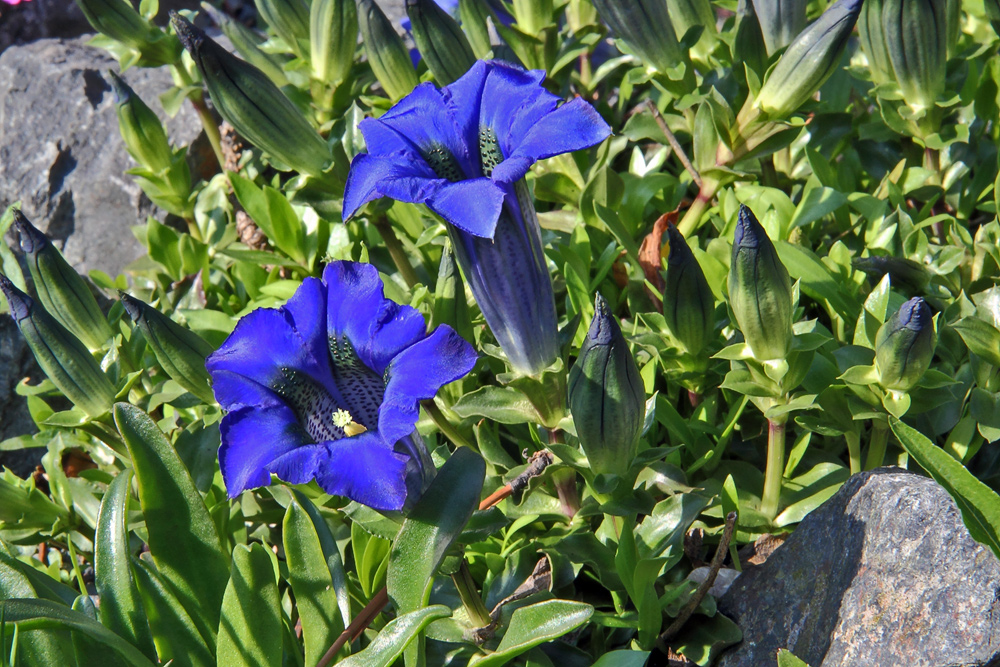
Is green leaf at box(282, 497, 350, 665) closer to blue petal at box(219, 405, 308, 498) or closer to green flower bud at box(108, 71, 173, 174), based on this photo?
blue petal at box(219, 405, 308, 498)

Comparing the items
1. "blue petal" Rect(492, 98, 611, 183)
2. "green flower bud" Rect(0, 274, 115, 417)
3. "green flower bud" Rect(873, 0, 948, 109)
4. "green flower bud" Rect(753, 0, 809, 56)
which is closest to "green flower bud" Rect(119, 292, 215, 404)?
"green flower bud" Rect(0, 274, 115, 417)

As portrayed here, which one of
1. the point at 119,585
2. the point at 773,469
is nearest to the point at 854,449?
the point at 773,469

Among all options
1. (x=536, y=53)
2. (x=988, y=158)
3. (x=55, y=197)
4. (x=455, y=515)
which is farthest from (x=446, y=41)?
(x=55, y=197)

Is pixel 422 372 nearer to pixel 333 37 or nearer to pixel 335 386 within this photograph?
pixel 335 386

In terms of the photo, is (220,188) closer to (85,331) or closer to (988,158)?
(85,331)

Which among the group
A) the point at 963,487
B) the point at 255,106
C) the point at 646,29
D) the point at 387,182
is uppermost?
the point at 255,106

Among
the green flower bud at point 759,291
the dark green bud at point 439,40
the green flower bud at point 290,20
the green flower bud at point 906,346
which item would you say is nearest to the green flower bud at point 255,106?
the dark green bud at point 439,40
